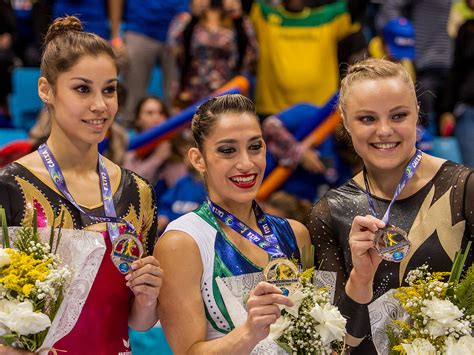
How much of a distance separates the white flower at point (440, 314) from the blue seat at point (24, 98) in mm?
4832

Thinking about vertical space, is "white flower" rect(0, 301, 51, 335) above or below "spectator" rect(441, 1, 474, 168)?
above

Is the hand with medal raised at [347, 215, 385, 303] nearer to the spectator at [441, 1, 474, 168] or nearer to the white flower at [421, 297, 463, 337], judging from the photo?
the white flower at [421, 297, 463, 337]

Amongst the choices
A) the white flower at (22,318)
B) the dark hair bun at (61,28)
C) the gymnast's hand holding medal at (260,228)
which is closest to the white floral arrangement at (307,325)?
the gymnast's hand holding medal at (260,228)

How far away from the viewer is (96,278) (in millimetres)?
3215

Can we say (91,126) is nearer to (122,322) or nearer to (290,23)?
(122,322)

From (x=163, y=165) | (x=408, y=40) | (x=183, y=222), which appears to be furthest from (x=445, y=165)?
(x=408, y=40)

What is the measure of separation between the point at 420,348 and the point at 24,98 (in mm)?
4924

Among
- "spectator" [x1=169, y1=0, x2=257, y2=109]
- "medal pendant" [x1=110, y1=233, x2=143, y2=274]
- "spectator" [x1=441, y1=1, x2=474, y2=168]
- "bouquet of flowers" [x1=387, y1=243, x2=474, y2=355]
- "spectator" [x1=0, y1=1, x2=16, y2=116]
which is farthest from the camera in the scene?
"spectator" [x1=441, y1=1, x2=474, y2=168]

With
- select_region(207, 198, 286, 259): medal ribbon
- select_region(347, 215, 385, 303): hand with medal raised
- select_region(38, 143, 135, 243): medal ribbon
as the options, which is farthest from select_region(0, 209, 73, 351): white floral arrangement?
select_region(347, 215, 385, 303): hand with medal raised

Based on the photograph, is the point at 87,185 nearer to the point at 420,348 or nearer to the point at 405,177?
the point at 405,177

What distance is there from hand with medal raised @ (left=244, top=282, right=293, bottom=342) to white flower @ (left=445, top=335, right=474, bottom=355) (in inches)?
19.8

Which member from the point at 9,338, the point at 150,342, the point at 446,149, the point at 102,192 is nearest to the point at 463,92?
the point at 446,149

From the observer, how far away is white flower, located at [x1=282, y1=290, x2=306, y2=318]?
9.66 ft

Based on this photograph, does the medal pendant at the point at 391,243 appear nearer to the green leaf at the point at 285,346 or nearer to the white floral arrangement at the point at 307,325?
the white floral arrangement at the point at 307,325
